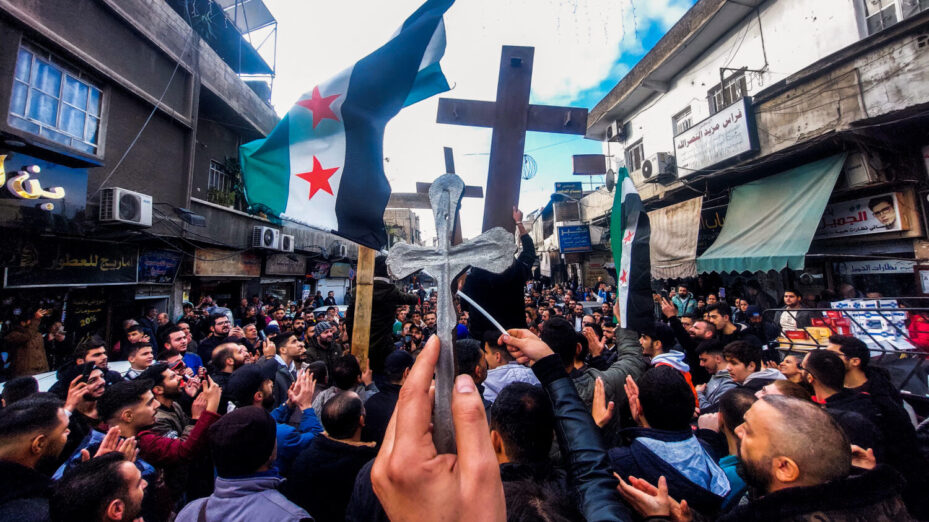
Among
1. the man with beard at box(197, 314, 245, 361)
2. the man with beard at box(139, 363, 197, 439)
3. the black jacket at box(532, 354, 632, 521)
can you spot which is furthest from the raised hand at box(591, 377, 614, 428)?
the man with beard at box(197, 314, 245, 361)

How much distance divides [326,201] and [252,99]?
41.6 feet

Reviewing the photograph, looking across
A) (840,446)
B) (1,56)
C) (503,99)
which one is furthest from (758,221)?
(1,56)

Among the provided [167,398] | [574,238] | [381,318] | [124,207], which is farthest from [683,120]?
[124,207]

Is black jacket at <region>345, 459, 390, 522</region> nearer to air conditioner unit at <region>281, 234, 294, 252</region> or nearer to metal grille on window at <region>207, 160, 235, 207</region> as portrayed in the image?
metal grille on window at <region>207, 160, 235, 207</region>

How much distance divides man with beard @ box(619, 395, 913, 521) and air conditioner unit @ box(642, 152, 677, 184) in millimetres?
10873

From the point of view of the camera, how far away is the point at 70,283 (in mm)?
7340

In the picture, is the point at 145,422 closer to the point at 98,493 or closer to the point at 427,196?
the point at 98,493

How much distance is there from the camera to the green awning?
727 centimetres

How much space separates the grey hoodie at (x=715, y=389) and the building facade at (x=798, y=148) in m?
5.03

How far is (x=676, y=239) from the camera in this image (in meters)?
10.6

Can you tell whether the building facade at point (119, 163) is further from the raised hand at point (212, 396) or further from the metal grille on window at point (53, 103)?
the raised hand at point (212, 396)

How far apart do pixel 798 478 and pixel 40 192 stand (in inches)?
382

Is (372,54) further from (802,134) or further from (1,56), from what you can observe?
(802,134)

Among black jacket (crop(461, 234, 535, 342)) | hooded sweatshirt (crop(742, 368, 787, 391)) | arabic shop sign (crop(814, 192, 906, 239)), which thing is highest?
arabic shop sign (crop(814, 192, 906, 239))
